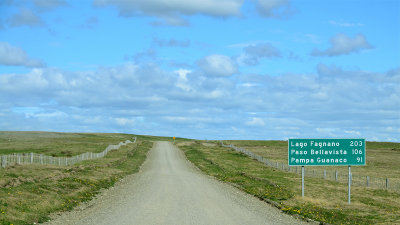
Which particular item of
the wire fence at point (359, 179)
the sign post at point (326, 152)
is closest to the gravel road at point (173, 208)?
the sign post at point (326, 152)

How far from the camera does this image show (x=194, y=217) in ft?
65.6

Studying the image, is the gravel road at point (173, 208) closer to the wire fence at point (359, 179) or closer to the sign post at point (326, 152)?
the sign post at point (326, 152)

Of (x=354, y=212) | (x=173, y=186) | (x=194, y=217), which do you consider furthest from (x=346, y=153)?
(x=194, y=217)

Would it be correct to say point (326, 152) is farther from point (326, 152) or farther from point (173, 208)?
point (173, 208)

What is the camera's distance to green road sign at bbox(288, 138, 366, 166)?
3119cm

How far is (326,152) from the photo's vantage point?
1239 inches

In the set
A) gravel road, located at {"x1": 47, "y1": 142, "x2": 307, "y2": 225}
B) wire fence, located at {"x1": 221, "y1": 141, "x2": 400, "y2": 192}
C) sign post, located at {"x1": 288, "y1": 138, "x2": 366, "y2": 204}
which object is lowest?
wire fence, located at {"x1": 221, "y1": 141, "x2": 400, "y2": 192}

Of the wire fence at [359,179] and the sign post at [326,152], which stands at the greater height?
the sign post at [326,152]

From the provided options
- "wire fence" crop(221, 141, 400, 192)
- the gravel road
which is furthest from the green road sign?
"wire fence" crop(221, 141, 400, 192)

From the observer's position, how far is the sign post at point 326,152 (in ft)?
102

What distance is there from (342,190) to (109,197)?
804 inches

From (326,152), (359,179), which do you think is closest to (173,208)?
(326,152)

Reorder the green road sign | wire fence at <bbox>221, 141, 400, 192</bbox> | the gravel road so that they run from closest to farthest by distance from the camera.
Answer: the gravel road, the green road sign, wire fence at <bbox>221, 141, 400, 192</bbox>

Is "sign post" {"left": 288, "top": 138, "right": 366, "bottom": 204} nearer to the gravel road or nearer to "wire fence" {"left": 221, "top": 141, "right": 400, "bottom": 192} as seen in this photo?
the gravel road
